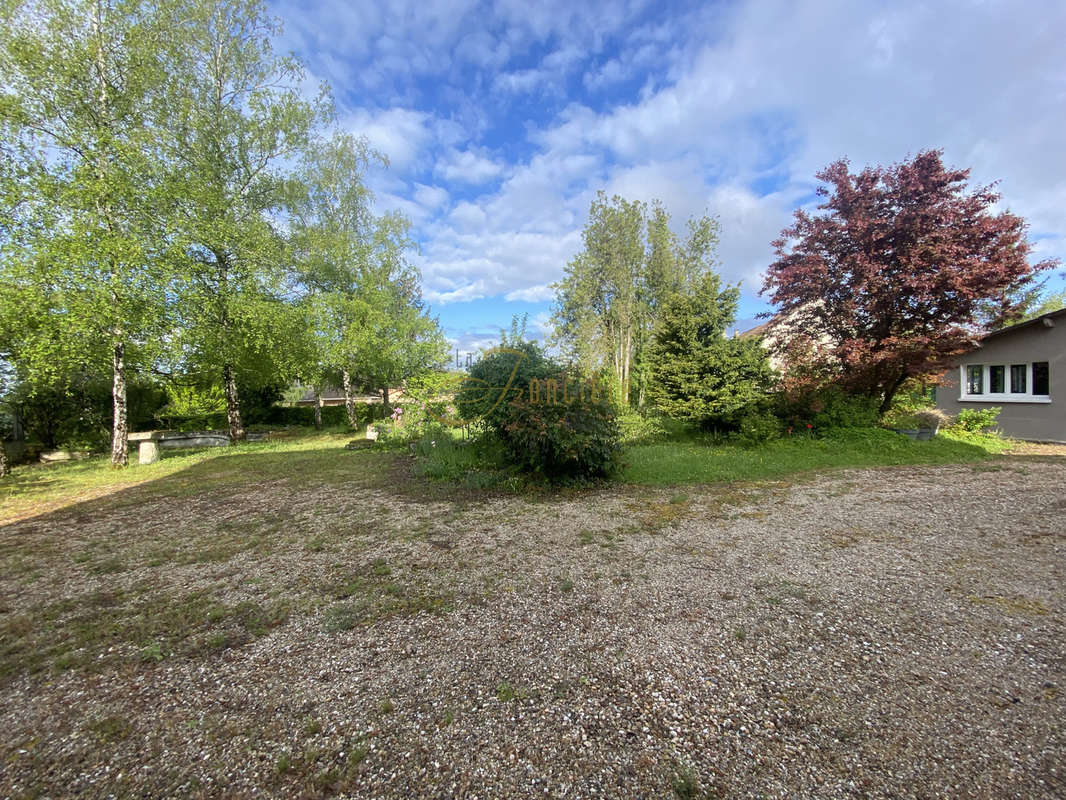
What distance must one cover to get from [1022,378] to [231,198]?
20.7 metres

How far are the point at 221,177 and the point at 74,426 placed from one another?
7.55m

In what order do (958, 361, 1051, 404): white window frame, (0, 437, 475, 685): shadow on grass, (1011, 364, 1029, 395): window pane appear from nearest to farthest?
1. (0, 437, 475, 685): shadow on grass
2. (958, 361, 1051, 404): white window frame
3. (1011, 364, 1029, 395): window pane

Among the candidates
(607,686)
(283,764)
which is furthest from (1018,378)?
(283,764)

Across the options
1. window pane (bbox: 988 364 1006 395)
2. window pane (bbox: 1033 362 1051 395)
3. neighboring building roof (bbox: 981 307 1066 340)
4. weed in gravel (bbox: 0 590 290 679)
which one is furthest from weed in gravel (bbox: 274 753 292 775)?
window pane (bbox: 988 364 1006 395)

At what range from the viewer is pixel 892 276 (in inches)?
330

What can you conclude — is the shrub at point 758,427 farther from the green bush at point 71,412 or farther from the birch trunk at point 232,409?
the green bush at point 71,412

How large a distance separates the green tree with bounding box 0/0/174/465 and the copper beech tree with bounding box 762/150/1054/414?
1382 cm

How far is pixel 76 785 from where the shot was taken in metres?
1.50

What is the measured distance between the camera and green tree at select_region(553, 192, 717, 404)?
19.0m

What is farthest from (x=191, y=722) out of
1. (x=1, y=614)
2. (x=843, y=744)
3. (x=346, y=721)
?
(x=843, y=744)

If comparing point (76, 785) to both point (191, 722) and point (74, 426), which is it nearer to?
point (191, 722)

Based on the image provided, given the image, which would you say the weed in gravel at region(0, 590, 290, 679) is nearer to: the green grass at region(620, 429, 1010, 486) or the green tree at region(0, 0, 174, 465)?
the green grass at region(620, 429, 1010, 486)

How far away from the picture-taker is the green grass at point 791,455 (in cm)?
667

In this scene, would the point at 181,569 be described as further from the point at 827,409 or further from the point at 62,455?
the point at 827,409
